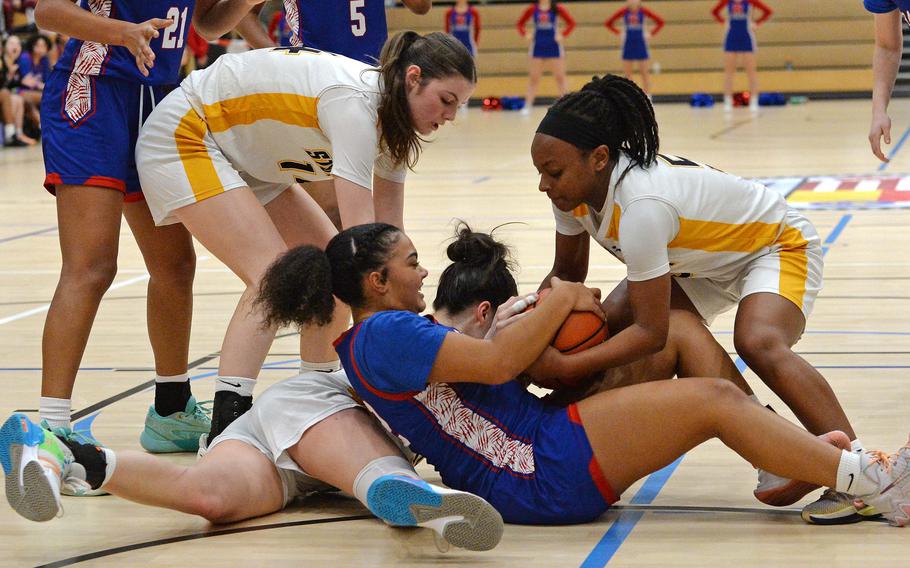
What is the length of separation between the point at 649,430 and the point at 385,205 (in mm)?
1222

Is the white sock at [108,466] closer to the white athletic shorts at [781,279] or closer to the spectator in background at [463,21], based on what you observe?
the white athletic shorts at [781,279]

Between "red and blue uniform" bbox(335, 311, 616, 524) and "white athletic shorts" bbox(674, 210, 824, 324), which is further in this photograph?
"white athletic shorts" bbox(674, 210, 824, 324)

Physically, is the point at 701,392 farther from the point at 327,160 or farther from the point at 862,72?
the point at 862,72

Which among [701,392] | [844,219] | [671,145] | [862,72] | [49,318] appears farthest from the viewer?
[862,72]

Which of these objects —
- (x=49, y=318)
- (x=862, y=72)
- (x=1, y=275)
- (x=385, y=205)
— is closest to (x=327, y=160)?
(x=385, y=205)

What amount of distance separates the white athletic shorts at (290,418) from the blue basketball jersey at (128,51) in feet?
3.66

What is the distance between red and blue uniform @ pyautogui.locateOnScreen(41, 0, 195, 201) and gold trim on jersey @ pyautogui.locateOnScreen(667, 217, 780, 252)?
1575mm

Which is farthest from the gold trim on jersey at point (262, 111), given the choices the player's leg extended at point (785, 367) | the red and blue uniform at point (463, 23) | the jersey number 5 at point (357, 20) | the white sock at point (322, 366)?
the red and blue uniform at point (463, 23)

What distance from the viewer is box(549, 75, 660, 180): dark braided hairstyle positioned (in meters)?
3.18

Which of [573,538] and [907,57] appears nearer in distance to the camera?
[573,538]

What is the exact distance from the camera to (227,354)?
3.61 metres

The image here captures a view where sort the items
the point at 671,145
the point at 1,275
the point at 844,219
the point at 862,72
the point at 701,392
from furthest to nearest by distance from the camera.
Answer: the point at 862,72
the point at 671,145
the point at 844,219
the point at 1,275
the point at 701,392

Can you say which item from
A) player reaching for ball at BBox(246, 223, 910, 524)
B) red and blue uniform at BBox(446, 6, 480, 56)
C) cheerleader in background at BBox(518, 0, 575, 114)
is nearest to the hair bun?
player reaching for ball at BBox(246, 223, 910, 524)

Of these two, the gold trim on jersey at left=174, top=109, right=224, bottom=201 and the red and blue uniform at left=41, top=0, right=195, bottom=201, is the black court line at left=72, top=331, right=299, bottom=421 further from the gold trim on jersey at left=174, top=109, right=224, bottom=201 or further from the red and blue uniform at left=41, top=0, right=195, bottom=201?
the red and blue uniform at left=41, top=0, right=195, bottom=201
